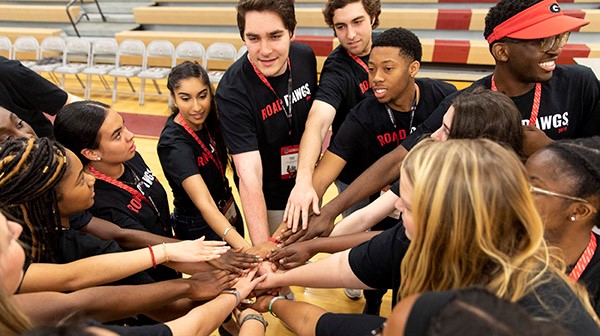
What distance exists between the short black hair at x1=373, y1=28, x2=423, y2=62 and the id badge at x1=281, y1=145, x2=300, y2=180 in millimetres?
648

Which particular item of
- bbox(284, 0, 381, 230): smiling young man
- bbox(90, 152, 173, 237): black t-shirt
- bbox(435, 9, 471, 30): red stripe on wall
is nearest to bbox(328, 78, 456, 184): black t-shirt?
bbox(284, 0, 381, 230): smiling young man

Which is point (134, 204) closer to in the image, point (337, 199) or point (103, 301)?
point (103, 301)

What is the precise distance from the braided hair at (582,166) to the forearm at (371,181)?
0.75m

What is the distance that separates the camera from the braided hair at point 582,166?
3.87ft

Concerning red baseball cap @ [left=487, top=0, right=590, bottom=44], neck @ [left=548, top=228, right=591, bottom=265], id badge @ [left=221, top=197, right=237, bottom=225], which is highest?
red baseball cap @ [left=487, top=0, right=590, bottom=44]

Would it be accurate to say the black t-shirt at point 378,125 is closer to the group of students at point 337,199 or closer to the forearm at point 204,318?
the group of students at point 337,199

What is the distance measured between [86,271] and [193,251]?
42 cm

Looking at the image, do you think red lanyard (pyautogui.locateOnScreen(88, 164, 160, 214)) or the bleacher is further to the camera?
the bleacher

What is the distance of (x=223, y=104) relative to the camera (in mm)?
2041

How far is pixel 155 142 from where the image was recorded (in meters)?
5.03

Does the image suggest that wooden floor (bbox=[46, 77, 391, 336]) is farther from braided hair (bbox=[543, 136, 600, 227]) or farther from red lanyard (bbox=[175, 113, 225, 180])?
braided hair (bbox=[543, 136, 600, 227])

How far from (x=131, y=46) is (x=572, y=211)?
655cm

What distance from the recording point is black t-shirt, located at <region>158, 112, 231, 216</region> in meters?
2.03

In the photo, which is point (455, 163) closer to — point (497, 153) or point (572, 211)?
point (497, 153)
